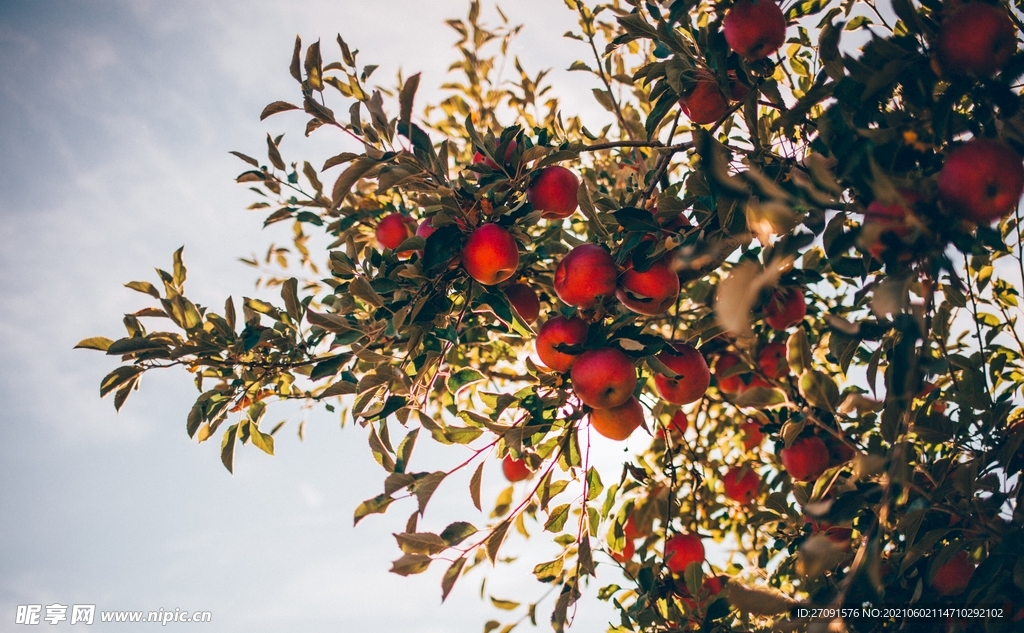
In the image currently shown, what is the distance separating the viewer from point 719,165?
102cm

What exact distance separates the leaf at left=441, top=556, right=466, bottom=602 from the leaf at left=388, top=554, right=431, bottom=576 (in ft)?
0.31

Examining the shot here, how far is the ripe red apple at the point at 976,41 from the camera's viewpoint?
4.23 ft

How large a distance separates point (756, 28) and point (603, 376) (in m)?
1.10

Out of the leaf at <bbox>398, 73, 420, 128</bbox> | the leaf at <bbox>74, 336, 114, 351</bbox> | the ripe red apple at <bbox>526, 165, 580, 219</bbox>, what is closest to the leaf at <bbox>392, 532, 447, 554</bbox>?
the ripe red apple at <bbox>526, 165, 580, 219</bbox>

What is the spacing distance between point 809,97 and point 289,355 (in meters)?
1.94

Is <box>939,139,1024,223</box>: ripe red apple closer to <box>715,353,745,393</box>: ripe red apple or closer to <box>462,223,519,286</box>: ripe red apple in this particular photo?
<box>462,223,519,286</box>: ripe red apple

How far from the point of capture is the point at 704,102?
6.42ft

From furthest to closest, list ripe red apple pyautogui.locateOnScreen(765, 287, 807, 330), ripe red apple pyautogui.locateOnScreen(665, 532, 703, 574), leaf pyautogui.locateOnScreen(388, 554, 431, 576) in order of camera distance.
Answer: ripe red apple pyautogui.locateOnScreen(665, 532, 703, 574)
ripe red apple pyautogui.locateOnScreen(765, 287, 807, 330)
leaf pyautogui.locateOnScreen(388, 554, 431, 576)

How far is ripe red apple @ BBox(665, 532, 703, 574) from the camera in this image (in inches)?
106

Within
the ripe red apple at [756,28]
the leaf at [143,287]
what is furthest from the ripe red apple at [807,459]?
the leaf at [143,287]

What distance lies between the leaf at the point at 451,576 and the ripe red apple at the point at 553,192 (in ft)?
3.77

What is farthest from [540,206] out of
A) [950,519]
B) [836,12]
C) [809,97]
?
[950,519]

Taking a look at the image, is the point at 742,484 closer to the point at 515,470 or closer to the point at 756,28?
the point at 515,470

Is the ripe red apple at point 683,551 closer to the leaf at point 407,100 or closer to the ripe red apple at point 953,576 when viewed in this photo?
the ripe red apple at point 953,576
